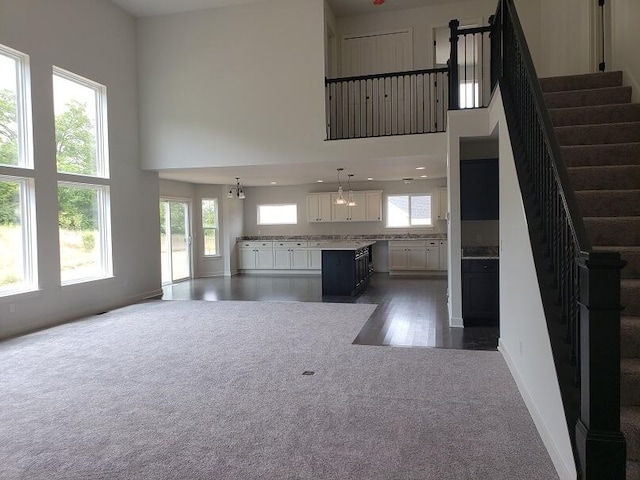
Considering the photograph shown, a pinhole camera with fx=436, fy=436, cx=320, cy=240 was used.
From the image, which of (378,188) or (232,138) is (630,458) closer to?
(232,138)

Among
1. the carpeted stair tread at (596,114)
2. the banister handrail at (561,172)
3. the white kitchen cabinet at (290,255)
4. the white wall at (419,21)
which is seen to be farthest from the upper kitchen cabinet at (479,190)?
the white kitchen cabinet at (290,255)

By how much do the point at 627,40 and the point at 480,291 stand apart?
313cm

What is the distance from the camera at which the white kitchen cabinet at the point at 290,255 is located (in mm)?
12102

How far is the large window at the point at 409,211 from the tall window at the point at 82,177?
7172 millimetres

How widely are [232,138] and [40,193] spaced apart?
3120mm

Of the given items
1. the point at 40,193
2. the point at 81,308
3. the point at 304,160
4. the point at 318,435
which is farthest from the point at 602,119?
the point at 81,308

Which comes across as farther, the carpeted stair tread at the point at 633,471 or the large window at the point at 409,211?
the large window at the point at 409,211

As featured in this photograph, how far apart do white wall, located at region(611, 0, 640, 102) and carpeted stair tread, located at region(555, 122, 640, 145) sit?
65cm

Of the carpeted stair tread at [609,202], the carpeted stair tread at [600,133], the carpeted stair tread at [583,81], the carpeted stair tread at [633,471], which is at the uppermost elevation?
the carpeted stair tread at [583,81]

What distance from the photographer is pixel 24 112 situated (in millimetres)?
5984

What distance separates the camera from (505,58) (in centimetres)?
413

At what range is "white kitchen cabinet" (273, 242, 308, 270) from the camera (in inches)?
476

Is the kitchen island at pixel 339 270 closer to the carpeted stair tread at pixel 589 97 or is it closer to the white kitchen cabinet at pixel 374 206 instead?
the white kitchen cabinet at pixel 374 206

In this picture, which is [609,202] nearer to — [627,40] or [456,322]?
[627,40]
